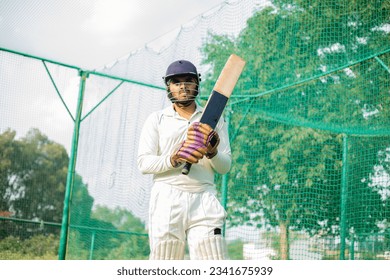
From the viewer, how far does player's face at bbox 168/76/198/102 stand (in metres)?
2.84

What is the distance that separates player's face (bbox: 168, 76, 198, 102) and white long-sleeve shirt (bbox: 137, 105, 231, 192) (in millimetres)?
112

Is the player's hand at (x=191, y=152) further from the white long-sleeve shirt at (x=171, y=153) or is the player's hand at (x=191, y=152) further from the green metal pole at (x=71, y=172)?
the green metal pole at (x=71, y=172)

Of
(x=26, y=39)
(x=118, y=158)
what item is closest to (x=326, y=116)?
(x=118, y=158)

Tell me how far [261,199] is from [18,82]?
3.86 m

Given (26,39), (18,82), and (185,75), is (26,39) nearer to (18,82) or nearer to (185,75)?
(18,82)

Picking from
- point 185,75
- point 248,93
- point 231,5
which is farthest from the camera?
point 248,93

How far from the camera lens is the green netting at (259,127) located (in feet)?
19.3

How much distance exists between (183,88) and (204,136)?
0.41 m

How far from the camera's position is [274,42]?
262 inches

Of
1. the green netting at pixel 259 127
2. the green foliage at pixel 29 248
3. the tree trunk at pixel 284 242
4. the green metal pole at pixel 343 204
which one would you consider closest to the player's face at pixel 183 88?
the green netting at pixel 259 127

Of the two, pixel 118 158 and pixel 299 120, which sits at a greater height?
pixel 299 120

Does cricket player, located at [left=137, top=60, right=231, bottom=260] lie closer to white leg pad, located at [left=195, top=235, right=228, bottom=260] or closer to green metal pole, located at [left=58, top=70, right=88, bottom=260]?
white leg pad, located at [left=195, top=235, right=228, bottom=260]

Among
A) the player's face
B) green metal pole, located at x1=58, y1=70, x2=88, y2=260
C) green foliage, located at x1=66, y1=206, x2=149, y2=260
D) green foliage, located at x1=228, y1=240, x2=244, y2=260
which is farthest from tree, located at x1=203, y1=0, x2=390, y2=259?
the player's face

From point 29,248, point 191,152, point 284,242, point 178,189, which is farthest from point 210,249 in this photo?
point 29,248
